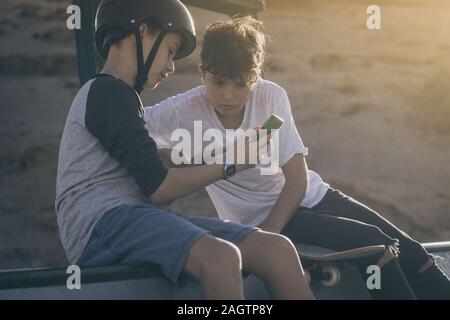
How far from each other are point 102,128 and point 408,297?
1.11 metres

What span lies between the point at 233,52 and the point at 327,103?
1598 centimetres

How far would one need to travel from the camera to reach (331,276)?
2828 mm

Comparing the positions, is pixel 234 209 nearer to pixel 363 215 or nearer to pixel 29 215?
pixel 363 215

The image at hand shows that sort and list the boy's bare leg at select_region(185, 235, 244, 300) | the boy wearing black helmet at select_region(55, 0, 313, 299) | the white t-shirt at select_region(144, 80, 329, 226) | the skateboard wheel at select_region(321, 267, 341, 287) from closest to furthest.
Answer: the boy's bare leg at select_region(185, 235, 244, 300) → the boy wearing black helmet at select_region(55, 0, 313, 299) → the skateboard wheel at select_region(321, 267, 341, 287) → the white t-shirt at select_region(144, 80, 329, 226)

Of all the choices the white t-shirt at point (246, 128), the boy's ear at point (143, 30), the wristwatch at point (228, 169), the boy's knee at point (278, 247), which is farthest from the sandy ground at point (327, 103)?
the boy's knee at point (278, 247)

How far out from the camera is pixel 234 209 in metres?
3.17

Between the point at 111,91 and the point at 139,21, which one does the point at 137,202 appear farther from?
the point at 139,21

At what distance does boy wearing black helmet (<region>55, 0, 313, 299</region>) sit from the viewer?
7.36 ft

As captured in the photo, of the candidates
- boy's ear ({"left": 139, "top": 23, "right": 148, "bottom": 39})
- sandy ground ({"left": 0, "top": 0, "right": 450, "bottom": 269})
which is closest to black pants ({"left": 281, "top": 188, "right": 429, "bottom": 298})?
boy's ear ({"left": 139, "top": 23, "right": 148, "bottom": 39})

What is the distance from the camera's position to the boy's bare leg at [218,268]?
7.02 ft

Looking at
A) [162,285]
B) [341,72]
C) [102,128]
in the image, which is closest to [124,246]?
[162,285]

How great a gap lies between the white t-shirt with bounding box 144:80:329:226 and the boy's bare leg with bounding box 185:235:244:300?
93 centimetres

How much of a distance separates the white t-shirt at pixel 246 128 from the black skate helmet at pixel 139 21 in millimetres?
285

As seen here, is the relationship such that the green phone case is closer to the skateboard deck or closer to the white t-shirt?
the skateboard deck
